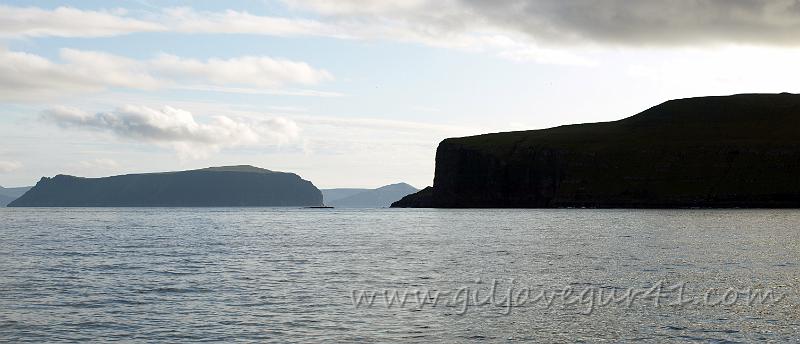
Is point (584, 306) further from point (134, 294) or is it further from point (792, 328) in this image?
point (134, 294)

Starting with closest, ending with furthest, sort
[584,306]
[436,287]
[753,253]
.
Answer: [584,306] < [436,287] < [753,253]

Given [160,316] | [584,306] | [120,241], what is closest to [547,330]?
[584,306]

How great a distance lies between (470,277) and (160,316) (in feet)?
71.6

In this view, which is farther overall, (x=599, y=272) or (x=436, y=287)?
(x=599, y=272)

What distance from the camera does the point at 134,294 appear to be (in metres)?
45.2

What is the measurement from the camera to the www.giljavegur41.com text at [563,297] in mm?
40562

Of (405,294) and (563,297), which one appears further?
(405,294)

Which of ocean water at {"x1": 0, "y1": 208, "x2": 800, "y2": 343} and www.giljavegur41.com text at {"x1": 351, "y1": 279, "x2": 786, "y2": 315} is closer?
ocean water at {"x1": 0, "y1": 208, "x2": 800, "y2": 343}

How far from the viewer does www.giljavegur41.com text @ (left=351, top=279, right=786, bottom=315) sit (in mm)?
40562

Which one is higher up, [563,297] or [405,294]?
[405,294]

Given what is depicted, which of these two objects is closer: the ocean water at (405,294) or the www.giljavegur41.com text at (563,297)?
the ocean water at (405,294)

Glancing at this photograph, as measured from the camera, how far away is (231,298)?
143 ft

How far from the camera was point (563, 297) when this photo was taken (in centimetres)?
4312

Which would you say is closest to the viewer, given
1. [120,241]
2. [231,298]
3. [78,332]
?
[78,332]
